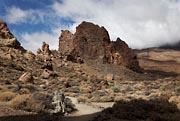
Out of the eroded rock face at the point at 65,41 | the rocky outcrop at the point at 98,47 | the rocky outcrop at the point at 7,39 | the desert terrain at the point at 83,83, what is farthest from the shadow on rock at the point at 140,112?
the eroded rock face at the point at 65,41

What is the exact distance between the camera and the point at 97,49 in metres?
130

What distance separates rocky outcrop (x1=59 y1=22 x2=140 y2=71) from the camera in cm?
12938

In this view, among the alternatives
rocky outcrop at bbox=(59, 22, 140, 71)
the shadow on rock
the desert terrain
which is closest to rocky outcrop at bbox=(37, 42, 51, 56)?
the desert terrain

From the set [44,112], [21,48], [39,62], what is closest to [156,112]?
[44,112]

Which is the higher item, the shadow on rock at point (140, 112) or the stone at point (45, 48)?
the stone at point (45, 48)

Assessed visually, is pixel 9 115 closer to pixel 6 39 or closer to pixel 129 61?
pixel 6 39

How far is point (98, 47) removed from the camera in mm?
130750

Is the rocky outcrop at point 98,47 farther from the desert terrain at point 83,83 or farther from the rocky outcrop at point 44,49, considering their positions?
the rocky outcrop at point 44,49

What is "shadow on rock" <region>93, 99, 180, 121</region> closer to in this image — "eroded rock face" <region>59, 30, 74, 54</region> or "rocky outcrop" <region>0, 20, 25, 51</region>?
"rocky outcrop" <region>0, 20, 25, 51</region>

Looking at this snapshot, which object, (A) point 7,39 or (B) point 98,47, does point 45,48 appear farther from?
(B) point 98,47

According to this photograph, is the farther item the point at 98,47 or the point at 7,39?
the point at 98,47

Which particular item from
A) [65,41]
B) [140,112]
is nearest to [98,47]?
[65,41]

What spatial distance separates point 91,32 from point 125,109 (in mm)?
107147

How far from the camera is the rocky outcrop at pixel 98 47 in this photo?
424 ft
